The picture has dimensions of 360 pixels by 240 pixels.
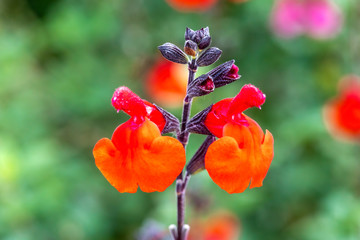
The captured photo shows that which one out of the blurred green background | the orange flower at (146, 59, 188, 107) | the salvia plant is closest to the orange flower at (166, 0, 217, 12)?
the blurred green background

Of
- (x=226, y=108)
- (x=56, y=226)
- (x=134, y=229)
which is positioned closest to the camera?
(x=226, y=108)

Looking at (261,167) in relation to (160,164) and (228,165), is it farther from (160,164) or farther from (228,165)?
(160,164)

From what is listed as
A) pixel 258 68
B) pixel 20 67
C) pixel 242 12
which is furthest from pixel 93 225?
pixel 242 12

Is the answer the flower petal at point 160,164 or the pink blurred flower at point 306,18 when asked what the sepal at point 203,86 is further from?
the pink blurred flower at point 306,18

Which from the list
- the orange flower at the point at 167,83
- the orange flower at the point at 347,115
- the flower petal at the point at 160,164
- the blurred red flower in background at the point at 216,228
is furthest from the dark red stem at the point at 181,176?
the orange flower at the point at 167,83

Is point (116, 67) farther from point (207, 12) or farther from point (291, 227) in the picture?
point (291, 227)

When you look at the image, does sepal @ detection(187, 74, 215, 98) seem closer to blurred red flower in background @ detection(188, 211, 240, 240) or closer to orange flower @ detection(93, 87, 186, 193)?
orange flower @ detection(93, 87, 186, 193)
